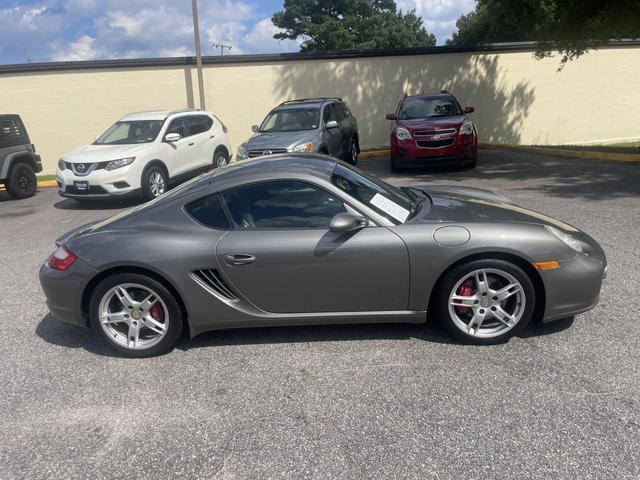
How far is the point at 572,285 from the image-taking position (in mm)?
3561

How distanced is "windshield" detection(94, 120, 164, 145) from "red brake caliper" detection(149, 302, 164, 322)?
7440mm

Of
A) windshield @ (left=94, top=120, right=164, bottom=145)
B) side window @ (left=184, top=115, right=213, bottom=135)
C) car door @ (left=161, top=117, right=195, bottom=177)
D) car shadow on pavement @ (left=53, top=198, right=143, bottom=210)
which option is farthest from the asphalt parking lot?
side window @ (left=184, top=115, right=213, bottom=135)

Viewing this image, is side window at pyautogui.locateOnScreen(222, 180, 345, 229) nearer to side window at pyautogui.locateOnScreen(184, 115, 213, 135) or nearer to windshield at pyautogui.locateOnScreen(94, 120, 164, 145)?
windshield at pyautogui.locateOnScreen(94, 120, 164, 145)

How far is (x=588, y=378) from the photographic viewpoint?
3.21m

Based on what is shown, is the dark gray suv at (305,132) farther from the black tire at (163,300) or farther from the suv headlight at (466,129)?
the black tire at (163,300)

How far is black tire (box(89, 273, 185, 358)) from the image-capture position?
12.2 feet

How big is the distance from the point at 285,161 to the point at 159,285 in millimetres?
1370

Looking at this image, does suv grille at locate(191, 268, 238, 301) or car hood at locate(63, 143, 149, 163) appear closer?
suv grille at locate(191, 268, 238, 301)

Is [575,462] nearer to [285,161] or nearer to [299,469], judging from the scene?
[299,469]

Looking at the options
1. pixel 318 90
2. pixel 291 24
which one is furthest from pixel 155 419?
pixel 291 24

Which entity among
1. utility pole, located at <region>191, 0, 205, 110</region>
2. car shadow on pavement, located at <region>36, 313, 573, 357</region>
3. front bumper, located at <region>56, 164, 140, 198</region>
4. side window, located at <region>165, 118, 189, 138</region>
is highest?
utility pole, located at <region>191, 0, 205, 110</region>

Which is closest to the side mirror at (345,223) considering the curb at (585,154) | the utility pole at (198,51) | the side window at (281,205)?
the side window at (281,205)

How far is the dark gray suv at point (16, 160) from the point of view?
36.8ft

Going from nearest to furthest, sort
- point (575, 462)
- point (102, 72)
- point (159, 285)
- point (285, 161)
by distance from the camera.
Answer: point (575, 462) → point (159, 285) → point (285, 161) → point (102, 72)
